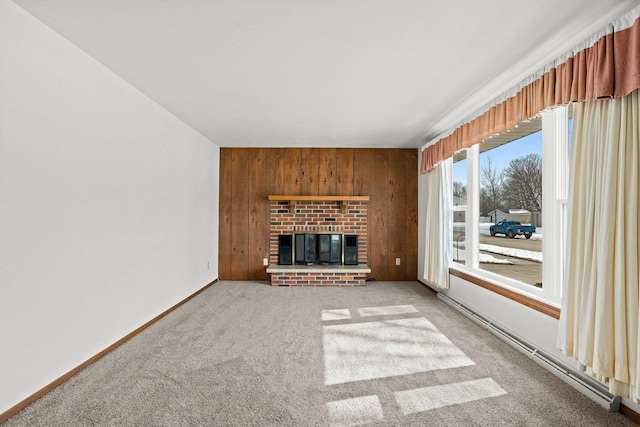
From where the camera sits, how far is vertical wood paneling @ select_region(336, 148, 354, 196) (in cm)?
515

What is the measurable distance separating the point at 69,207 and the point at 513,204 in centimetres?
367

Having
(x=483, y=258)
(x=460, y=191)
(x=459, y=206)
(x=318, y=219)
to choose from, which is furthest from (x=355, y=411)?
(x=318, y=219)

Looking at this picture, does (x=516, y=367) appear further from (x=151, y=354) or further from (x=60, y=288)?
(x=60, y=288)

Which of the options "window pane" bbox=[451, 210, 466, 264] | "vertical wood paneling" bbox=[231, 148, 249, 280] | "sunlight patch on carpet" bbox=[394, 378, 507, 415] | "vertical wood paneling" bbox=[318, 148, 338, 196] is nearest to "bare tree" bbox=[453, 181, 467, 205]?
"window pane" bbox=[451, 210, 466, 264]

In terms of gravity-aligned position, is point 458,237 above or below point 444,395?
above

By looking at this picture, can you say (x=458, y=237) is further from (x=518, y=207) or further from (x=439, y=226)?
(x=518, y=207)

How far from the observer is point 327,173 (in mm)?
5145

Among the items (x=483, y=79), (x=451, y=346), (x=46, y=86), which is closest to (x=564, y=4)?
(x=483, y=79)

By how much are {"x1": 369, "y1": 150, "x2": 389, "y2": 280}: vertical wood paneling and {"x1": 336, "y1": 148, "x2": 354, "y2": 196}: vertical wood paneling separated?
0.38 meters

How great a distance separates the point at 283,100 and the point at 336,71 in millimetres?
795

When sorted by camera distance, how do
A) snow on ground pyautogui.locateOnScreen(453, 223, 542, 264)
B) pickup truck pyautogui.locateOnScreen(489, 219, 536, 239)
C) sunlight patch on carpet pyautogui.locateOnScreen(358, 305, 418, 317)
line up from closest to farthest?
snow on ground pyautogui.locateOnScreen(453, 223, 542, 264), pickup truck pyautogui.locateOnScreen(489, 219, 536, 239), sunlight patch on carpet pyautogui.locateOnScreen(358, 305, 418, 317)

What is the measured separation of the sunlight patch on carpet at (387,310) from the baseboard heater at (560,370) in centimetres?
75

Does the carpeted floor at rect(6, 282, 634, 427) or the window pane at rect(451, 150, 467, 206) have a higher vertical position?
the window pane at rect(451, 150, 467, 206)

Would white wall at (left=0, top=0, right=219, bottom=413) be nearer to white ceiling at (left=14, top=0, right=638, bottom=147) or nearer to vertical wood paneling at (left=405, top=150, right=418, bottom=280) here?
white ceiling at (left=14, top=0, right=638, bottom=147)
